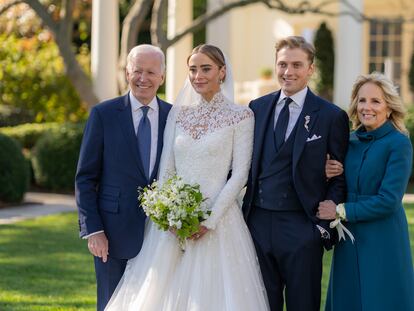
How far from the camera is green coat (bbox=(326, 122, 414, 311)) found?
14.8ft

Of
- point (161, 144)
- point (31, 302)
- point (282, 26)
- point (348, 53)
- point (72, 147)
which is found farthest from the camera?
point (282, 26)

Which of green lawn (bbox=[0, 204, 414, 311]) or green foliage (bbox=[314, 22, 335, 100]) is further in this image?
green foliage (bbox=[314, 22, 335, 100])

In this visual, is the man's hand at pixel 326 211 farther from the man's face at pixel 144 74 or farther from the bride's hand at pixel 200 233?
the man's face at pixel 144 74

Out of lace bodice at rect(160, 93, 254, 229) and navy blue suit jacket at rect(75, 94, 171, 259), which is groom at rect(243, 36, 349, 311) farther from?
navy blue suit jacket at rect(75, 94, 171, 259)

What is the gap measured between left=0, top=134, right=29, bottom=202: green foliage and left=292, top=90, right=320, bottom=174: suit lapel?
8.36 metres

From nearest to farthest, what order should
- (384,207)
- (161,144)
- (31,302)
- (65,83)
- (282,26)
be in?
(384,207) → (161,144) → (31,302) → (65,83) → (282,26)

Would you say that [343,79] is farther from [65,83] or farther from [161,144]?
[161,144]

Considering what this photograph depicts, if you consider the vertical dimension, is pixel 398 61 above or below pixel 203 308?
above

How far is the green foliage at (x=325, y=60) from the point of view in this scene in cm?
2039

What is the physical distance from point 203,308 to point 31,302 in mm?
2491

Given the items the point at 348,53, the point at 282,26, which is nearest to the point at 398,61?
the point at 282,26

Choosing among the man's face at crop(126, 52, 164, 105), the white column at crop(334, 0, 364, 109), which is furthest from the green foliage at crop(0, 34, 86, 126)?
the man's face at crop(126, 52, 164, 105)

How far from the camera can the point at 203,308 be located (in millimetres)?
4594

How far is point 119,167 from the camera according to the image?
470 cm
